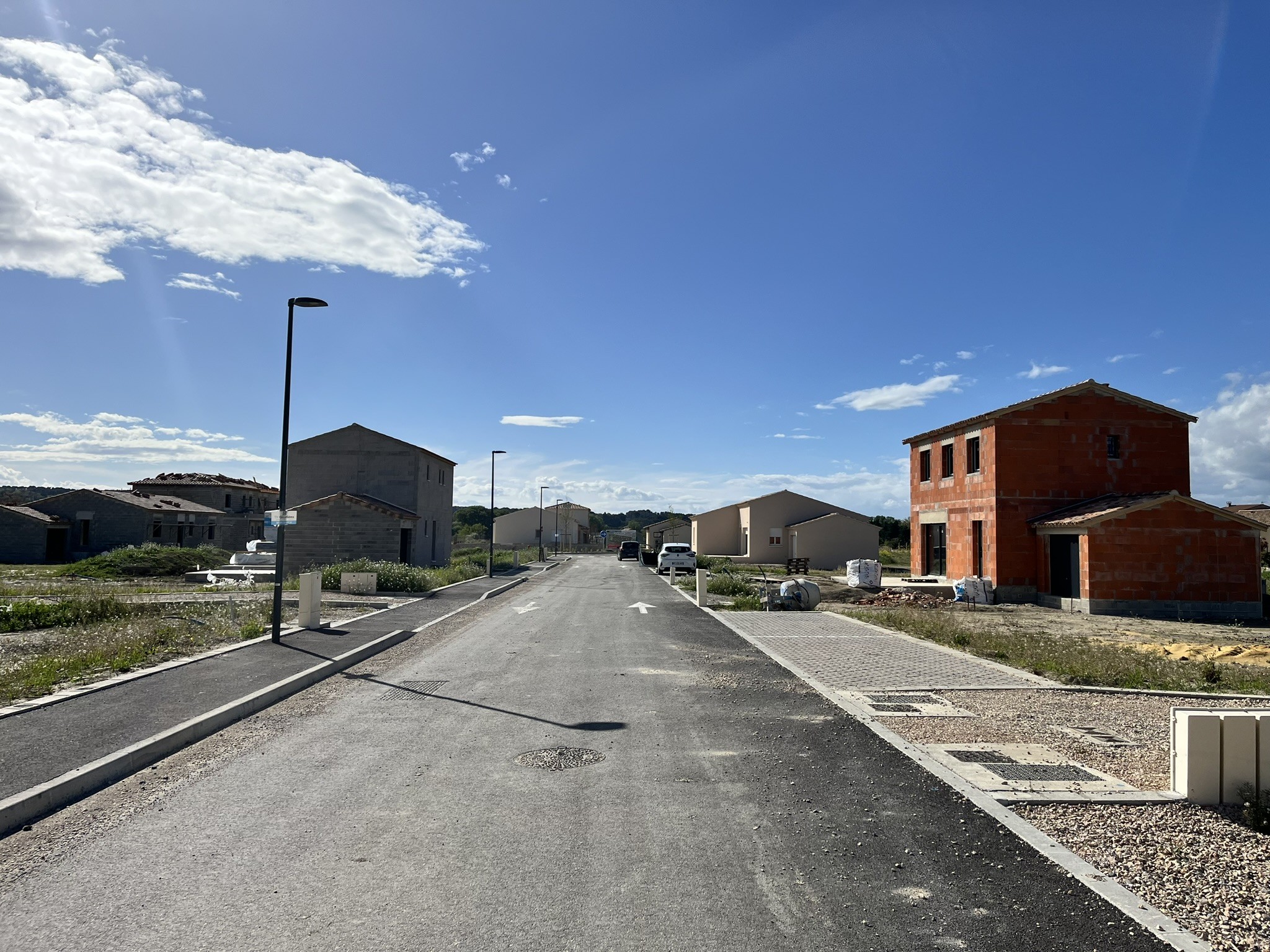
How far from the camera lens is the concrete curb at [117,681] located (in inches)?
349

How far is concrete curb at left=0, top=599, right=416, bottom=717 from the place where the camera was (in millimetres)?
8859

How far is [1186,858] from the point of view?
16.7 feet

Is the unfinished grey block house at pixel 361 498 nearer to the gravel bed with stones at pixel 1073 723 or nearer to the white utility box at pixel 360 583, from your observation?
the white utility box at pixel 360 583

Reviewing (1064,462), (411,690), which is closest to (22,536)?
Answer: (411,690)

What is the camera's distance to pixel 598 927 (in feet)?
13.4

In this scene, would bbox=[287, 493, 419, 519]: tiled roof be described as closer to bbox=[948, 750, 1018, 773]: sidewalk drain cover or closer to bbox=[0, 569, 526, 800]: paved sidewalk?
bbox=[0, 569, 526, 800]: paved sidewalk

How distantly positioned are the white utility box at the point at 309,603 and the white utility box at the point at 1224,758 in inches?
594

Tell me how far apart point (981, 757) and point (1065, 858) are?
97.8 inches

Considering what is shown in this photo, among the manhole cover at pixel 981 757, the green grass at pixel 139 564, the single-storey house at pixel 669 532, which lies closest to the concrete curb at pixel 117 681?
the manhole cover at pixel 981 757

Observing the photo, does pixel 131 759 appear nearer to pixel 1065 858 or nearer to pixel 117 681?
pixel 117 681

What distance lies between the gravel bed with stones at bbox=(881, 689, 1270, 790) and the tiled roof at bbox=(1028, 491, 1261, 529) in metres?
14.1

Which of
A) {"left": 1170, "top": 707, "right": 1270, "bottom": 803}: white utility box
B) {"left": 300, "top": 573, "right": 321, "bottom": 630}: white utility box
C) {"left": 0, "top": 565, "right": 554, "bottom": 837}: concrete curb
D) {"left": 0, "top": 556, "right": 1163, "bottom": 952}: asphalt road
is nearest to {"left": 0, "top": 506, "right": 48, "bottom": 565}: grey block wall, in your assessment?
{"left": 300, "top": 573, "right": 321, "bottom": 630}: white utility box

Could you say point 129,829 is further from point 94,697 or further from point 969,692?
point 969,692

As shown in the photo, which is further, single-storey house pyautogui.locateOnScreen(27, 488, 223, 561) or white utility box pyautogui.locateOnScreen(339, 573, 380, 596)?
single-storey house pyautogui.locateOnScreen(27, 488, 223, 561)
